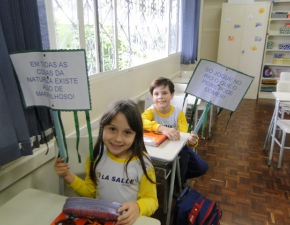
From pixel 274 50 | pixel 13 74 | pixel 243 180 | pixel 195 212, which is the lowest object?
pixel 243 180

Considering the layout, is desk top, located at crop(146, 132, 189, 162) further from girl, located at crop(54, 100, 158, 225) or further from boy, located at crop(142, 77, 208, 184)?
girl, located at crop(54, 100, 158, 225)

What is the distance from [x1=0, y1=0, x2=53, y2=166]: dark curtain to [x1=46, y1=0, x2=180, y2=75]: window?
1.29 feet

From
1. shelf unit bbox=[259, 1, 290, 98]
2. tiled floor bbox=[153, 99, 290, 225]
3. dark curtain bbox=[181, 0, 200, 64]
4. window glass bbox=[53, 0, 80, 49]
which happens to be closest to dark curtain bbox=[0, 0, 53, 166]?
window glass bbox=[53, 0, 80, 49]

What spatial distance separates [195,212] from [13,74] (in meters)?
1.18

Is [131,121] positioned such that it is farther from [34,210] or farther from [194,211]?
[194,211]

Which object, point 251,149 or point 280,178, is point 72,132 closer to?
point 280,178

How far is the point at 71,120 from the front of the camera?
162 cm

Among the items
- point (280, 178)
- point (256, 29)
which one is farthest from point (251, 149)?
point (256, 29)

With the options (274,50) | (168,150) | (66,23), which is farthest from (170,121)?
(274,50)

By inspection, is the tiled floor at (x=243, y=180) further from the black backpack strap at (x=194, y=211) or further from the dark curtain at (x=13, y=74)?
the dark curtain at (x=13, y=74)

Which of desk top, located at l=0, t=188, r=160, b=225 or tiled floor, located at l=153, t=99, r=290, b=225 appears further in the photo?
tiled floor, located at l=153, t=99, r=290, b=225

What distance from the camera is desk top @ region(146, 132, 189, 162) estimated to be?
4.41 ft

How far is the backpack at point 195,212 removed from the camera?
1391 millimetres

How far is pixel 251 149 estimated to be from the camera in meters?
2.97
